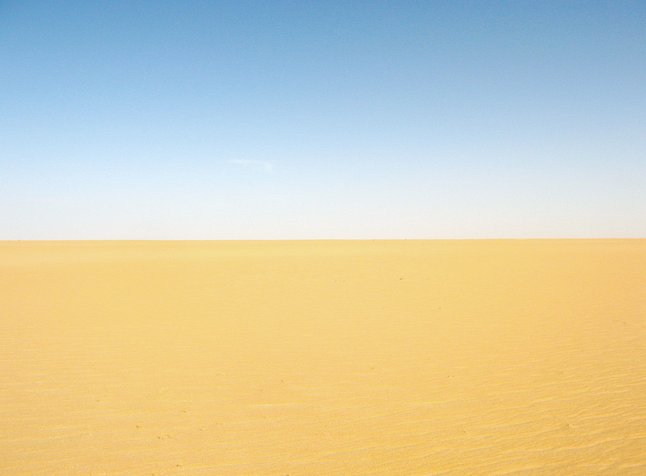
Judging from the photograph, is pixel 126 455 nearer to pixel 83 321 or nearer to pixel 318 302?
pixel 83 321

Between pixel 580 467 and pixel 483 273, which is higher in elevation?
pixel 483 273

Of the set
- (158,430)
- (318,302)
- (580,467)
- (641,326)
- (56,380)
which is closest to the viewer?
(580,467)

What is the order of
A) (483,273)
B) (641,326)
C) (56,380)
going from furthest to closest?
1. (483,273)
2. (641,326)
3. (56,380)

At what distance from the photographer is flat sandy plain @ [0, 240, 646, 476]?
11.4 ft

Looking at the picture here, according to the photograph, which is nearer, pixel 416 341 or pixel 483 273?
pixel 416 341

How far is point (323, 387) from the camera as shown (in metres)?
4.97

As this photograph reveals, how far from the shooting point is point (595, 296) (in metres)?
11.4

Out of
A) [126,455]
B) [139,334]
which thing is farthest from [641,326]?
[139,334]

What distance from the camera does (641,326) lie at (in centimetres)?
804

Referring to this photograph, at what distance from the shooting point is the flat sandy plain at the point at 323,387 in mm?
3471

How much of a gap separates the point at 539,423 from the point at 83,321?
8.41 meters

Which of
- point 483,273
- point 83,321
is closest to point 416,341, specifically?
point 83,321

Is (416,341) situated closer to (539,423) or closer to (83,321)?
(539,423)

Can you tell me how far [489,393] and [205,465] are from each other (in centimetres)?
328
